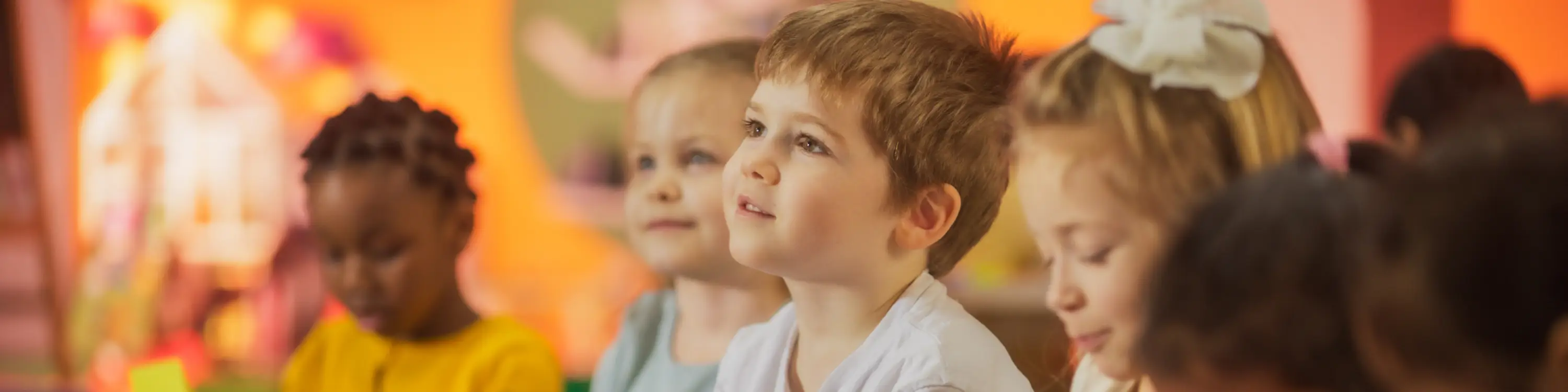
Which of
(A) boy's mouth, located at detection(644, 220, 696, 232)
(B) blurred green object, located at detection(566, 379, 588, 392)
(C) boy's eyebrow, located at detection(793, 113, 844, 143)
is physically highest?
(C) boy's eyebrow, located at detection(793, 113, 844, 143)

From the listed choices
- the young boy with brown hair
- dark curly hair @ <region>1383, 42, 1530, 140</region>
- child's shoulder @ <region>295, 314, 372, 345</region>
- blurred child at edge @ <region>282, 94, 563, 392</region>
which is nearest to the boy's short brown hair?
the young boy with brown hair

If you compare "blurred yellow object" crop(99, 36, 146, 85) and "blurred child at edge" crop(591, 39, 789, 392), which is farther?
"blurred yellow object" crop(99, 36, 146, 85)

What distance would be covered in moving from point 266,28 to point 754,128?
221cm

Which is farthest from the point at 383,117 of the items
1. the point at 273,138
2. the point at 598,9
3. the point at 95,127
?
the point at 95,127

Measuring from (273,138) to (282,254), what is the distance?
0.25m

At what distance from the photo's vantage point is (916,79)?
1051 mm

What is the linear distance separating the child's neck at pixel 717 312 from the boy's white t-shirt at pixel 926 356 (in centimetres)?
24

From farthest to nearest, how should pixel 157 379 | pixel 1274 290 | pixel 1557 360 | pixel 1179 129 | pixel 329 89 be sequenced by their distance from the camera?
pixel 329 89 < pixel 157 379 < pixel 1179 129 < pixel 1274 290 < pixel 1557 360

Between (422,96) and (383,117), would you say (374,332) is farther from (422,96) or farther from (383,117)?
(422,96)

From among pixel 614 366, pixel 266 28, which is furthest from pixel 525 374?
pixel 266 28

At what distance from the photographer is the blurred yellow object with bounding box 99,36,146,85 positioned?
10.1 ft

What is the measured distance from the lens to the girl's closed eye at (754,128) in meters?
1.12

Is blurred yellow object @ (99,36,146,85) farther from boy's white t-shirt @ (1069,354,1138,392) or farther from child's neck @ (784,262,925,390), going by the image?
boy's white t-shirt @ (1069,354,1138,392)

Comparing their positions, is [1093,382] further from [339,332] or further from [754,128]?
[339,332]
